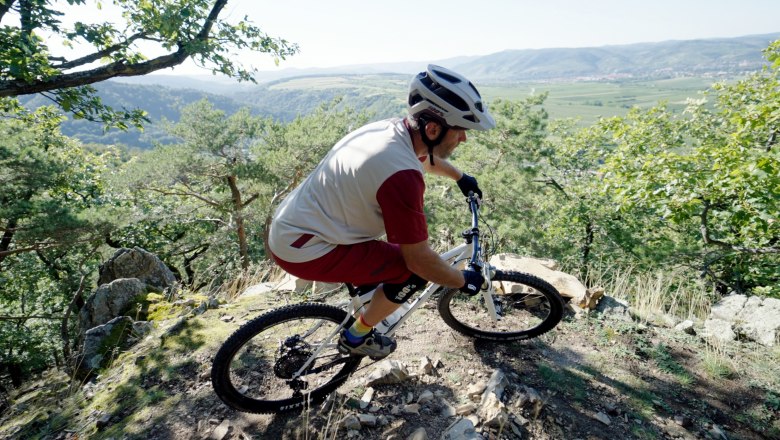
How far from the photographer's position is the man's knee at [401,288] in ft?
8.68

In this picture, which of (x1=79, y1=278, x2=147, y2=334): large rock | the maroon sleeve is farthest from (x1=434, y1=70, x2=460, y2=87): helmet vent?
(x1=79, y1=278, x2=147, y2=334): large rock

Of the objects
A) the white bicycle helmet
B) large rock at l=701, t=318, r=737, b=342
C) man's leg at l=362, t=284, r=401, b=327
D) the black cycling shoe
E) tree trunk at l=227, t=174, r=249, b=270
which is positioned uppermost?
the white bicycle helmet

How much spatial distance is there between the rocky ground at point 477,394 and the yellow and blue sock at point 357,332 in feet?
1.51

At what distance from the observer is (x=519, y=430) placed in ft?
8.75

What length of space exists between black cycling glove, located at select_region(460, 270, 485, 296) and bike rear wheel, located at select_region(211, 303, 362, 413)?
1088 mm

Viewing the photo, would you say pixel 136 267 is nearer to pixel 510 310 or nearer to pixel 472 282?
pixel 510 310

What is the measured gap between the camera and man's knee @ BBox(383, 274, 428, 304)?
265 centimetres

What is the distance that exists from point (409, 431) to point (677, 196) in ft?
23.6

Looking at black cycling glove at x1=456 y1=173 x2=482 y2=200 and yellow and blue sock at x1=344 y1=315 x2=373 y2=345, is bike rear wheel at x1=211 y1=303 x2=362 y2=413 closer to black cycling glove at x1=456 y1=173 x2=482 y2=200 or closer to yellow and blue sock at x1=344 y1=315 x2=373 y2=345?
yellow and blue sock at x1=344 y1=315 x2=373 y2=345

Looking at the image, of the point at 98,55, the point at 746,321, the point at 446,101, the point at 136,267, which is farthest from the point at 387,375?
the point at 98,55

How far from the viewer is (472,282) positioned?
2602mm

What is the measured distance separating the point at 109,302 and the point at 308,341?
430cm

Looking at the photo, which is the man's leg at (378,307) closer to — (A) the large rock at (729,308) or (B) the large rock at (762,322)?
(B) the large rock at (762,322)

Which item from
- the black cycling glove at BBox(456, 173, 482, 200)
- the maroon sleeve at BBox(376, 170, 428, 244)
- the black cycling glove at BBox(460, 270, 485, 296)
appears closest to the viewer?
the maroon sleeve at BBox(376, 170, 428, 244)
